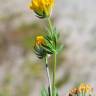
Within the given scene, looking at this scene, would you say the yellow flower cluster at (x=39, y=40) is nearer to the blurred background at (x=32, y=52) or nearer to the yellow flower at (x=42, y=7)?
the yellow flower at (x=42, y=7)

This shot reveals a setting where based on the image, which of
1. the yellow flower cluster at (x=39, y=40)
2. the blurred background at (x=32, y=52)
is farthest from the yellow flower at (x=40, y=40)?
the blurred background at (x=32, y=52)

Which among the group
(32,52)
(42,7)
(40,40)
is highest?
(42,7)

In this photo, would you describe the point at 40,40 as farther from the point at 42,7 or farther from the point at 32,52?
the point at 32,52

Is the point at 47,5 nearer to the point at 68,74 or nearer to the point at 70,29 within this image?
the point at 68,74

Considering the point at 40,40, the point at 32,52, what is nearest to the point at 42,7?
the point at 40,40

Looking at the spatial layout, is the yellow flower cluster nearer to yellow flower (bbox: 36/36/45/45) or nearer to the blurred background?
yellow flower (bbox: 36/36/45/45)

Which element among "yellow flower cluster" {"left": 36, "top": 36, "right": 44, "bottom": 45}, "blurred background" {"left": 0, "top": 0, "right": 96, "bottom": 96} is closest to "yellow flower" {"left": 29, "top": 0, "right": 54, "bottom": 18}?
"yellow flower cluster" {"left": 36, "top": 36, "right": 44, "bottom": 45}

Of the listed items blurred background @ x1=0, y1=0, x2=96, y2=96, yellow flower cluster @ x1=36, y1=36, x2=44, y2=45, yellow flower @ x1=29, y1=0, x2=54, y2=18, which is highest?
yellow flower @ x1=29, y1=0, x2=54, y2=18
